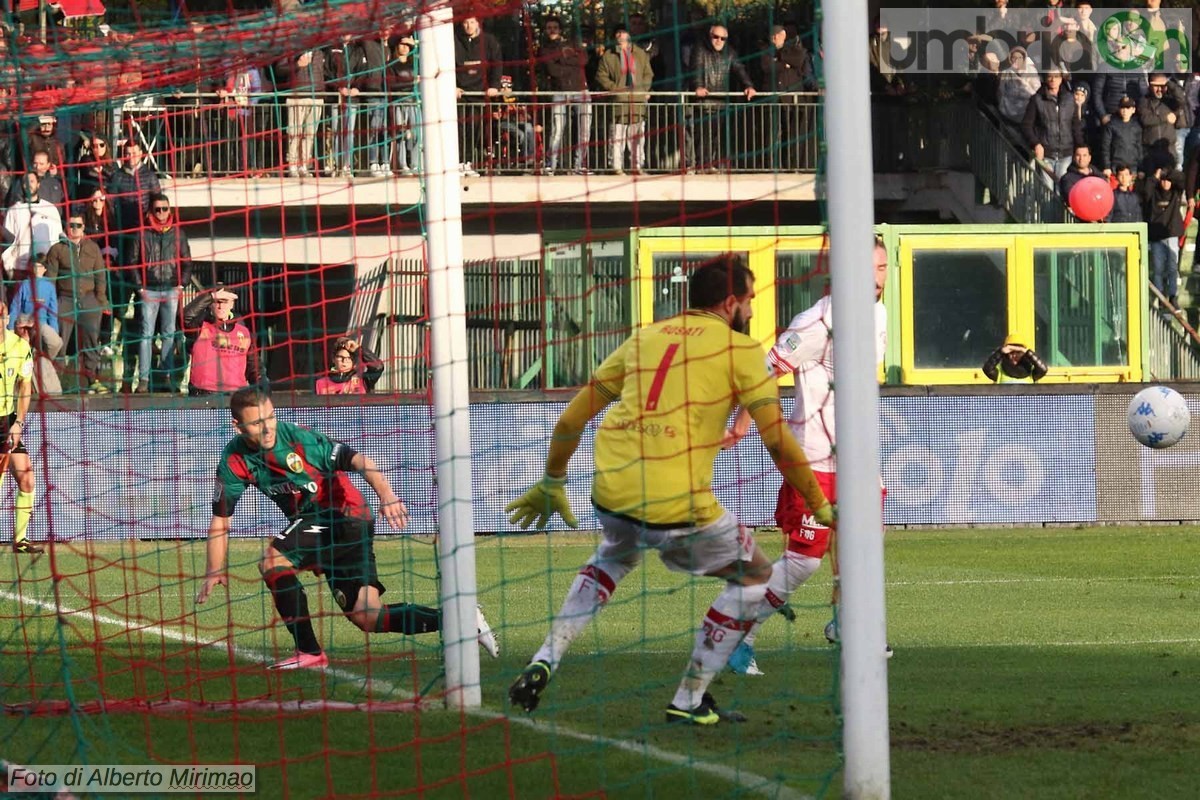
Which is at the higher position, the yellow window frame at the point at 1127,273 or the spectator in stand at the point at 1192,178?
the spectator in stand at the point at 1192,178

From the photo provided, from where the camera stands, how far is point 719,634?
288 inches

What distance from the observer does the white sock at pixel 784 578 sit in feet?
27.5

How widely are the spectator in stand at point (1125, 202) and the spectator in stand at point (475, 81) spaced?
8.35 metres

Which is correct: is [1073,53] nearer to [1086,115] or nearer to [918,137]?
[1086,115]

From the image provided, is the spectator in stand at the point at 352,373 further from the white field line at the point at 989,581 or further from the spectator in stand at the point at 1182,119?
the spectator in stand at the point at 1182,119

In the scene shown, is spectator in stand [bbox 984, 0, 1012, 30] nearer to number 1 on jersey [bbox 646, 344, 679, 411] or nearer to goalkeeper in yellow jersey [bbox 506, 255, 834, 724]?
goalkeeper in yellow jersey [bbox 506, 255, 834, 724]

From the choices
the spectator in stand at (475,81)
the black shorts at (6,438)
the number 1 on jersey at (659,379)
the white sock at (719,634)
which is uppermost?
the spectator in stand at (475,81)

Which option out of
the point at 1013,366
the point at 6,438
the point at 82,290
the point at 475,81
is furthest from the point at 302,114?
the point at 1013,366

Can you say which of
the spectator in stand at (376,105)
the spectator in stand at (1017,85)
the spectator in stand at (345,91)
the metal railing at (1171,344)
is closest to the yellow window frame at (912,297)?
the metal railing at (1171,344)

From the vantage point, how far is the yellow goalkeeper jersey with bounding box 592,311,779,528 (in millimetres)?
7090

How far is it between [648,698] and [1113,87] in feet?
60.9

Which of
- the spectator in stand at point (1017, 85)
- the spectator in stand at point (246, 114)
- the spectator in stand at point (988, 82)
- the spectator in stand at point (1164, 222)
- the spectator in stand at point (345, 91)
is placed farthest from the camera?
the spectator in stand at point (988, 82)

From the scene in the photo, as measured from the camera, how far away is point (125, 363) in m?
18.7

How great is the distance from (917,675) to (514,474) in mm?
9032
